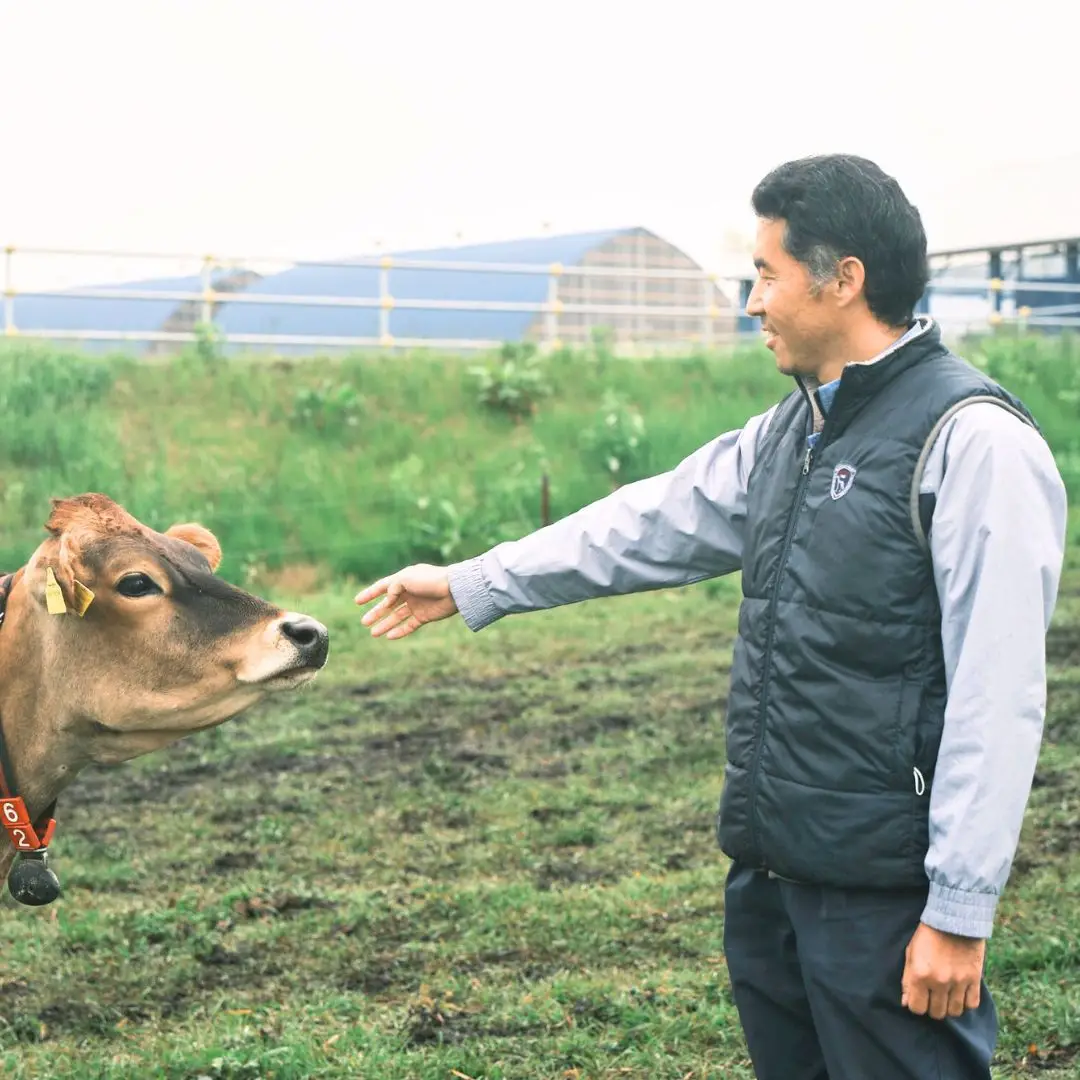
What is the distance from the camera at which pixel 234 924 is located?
17.5 feet

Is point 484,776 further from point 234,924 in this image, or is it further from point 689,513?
point 689,513

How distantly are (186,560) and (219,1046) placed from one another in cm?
149

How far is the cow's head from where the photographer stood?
11.3 ft

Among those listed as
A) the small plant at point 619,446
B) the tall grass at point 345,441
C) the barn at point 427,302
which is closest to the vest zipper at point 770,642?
the tall grass at point 345,441

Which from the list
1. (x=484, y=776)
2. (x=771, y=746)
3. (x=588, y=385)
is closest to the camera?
(x=771, y=746)

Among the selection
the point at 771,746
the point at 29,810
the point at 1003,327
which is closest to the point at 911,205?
the point at 771,746

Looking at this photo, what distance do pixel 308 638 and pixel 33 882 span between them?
796mm

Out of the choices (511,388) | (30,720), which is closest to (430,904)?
(30,720)

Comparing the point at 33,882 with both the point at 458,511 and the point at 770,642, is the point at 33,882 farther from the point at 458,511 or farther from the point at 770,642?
the point at 458,511

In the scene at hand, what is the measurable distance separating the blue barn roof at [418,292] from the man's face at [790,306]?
13.6 meters

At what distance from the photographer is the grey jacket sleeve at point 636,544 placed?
305 cm

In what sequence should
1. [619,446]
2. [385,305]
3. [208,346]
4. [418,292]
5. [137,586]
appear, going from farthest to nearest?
[418,292]
[385,305]
[208,346]
[619,446]
[137,586]

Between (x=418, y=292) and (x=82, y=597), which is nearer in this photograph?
(x=82, y=597)

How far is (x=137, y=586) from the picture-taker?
3479 mm
